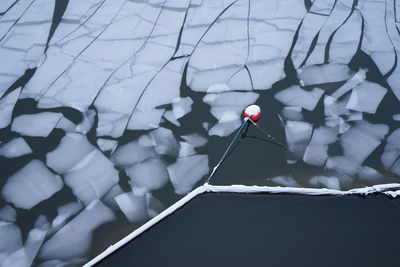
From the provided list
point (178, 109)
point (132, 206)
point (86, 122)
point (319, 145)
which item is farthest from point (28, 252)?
point (319, 145)

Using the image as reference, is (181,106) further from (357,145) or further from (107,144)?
(357,145)

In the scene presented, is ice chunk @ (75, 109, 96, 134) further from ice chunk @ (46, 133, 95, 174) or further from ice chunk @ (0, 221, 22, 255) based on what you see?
ice chunk @ (0, 221, 22, 255)

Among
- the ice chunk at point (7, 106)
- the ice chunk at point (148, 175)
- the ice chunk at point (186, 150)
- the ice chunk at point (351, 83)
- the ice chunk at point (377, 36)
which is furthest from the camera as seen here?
the ice chunk at point (377, 36)

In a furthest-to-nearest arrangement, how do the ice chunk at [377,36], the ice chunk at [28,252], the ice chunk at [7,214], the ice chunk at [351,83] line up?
the ice chunk at [377,36]
the ice chunk at [351,83]
the ice chunk at [7,214]
the ice chunk at [28,252]

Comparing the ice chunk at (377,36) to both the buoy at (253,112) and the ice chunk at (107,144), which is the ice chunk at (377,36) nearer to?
the buoy at (253,112)

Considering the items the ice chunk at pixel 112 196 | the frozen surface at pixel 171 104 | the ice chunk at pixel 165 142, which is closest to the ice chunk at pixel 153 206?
the frozen surface at pixel 171 104

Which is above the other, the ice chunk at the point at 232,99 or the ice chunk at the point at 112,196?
the ice chunk at the point at 232,99

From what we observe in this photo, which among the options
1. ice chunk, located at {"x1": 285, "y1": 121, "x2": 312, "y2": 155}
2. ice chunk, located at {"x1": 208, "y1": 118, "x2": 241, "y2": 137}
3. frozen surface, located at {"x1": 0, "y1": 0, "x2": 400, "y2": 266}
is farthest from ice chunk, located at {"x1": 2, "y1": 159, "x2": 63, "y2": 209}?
ice chunk, located at {"x1": 285, "y1": 121, "x2": 312, "y2": 155}
